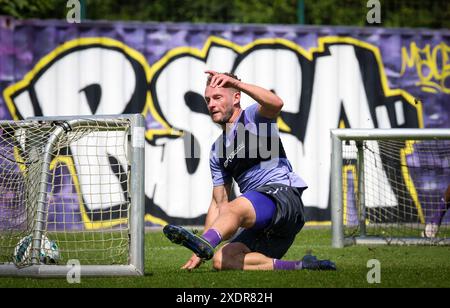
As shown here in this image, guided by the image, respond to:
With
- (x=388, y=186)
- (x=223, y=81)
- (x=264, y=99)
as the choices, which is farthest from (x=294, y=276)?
(x=388, y=186)

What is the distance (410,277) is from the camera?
20.8 ft

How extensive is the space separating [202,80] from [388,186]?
3.18m

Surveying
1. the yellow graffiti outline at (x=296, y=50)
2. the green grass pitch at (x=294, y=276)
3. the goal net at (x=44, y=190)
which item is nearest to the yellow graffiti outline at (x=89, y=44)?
the yellow graffiti outline at (x=296, y=50)

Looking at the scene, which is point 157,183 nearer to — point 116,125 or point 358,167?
point 358,167

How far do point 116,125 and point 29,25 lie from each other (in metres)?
6.36

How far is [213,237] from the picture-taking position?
6027 millimetres

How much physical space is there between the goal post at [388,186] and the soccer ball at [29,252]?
3.75 m

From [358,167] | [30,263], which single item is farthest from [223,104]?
[358,167]

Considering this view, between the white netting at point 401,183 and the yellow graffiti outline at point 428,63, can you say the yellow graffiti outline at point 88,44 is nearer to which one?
the white netting at point 401,183

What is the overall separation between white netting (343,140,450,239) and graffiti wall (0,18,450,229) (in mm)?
378

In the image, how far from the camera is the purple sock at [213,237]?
5.99 metres

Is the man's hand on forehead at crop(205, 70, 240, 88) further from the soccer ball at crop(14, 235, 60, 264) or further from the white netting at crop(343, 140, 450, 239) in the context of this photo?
the white netting at crop(343, 140, 450, 239)

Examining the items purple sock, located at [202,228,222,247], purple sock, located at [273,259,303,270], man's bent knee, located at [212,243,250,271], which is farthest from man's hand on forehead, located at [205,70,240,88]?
purple sock, located at [273,259,303,270]
